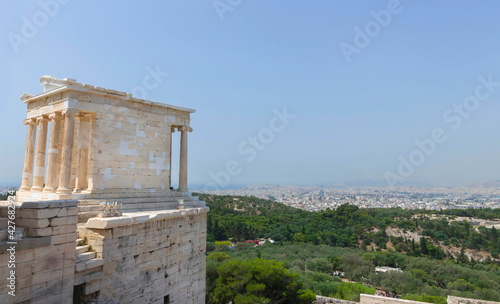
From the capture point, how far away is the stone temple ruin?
20.6ft

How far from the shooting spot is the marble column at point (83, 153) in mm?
11625

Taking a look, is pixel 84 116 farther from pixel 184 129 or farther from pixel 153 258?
pixel 153 258

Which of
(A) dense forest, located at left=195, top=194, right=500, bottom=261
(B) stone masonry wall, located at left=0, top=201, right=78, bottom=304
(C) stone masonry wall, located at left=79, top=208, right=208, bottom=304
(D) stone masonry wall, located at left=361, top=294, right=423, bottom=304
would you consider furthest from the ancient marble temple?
(A) dense forest, located at left=195, top=194, right=500, bottom=261

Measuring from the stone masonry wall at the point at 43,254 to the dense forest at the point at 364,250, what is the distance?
48.6ft

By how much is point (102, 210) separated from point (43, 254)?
2970 mm

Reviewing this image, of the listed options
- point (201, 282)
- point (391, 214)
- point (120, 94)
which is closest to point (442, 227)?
point (391, 214)

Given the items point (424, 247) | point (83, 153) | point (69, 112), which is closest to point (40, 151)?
point (83, 153)

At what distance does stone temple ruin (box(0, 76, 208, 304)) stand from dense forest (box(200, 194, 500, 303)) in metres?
10.3

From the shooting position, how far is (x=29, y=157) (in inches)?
496

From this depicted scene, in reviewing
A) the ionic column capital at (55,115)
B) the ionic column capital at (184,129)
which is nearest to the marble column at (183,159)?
the ionic column capital at (184,129)

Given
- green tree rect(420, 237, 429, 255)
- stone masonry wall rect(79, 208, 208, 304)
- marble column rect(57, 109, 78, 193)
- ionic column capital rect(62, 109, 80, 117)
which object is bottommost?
green tree rect(420, 237, 429, 255)

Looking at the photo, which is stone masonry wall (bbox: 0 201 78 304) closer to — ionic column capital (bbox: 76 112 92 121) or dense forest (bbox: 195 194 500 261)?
ionic column capital (bbox: 76 112 92 121)

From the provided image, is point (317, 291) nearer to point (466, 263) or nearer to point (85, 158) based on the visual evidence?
point (85, 158)

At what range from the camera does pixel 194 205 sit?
13.4 metres
